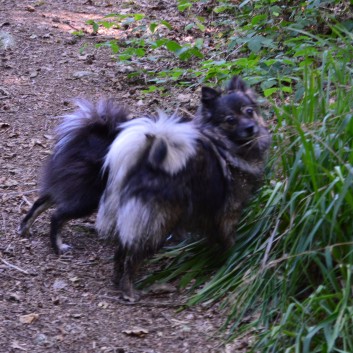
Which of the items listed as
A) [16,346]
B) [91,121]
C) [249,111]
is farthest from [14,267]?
[249,111]

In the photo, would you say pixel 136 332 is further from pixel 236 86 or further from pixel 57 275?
pixel 236 86

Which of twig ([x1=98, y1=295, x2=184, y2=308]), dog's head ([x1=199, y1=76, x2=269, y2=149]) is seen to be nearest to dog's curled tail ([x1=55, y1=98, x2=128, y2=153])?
dog's head ([x1=199, y1=76, x2=269, y2=149])

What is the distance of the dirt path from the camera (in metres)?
3.77

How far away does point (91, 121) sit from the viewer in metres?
4.45

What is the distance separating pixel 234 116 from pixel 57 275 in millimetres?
1540

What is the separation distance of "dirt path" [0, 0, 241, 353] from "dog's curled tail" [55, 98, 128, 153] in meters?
0.79

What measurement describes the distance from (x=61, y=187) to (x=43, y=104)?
2.67m

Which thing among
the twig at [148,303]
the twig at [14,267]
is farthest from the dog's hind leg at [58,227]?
the twig at [148,303]

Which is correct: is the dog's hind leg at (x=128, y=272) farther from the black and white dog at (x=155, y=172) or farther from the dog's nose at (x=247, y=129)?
the dog's nose at (x=247, y=129)

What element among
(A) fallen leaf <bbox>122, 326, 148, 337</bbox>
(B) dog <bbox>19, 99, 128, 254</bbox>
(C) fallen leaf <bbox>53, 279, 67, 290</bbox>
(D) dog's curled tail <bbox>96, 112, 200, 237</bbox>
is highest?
(D) dog's curled tail <bbox>96, 112, 200, 237</bbox>

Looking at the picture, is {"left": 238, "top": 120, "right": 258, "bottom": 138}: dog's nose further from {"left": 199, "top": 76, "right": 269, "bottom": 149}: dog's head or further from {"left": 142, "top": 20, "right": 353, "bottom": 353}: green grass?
{"left": 142, "top": 20, "right": 353, "bottom": 353}: green grass

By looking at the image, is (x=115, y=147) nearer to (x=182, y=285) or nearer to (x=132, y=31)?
(x=182, y=285)

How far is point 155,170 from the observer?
398 cm

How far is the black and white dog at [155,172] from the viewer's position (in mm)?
3992
